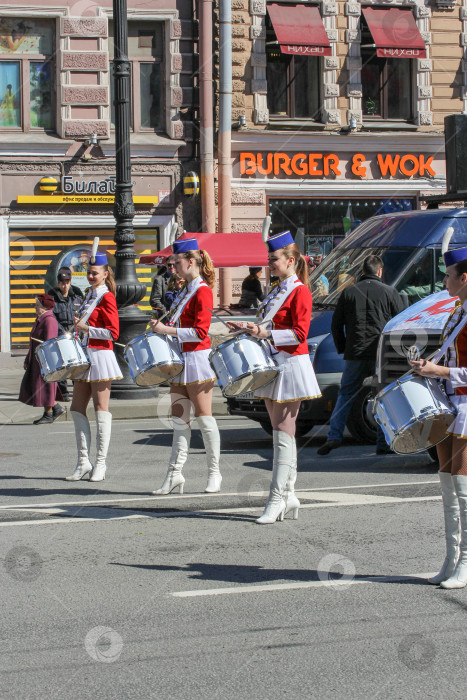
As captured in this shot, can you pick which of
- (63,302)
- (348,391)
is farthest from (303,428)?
(63,302)

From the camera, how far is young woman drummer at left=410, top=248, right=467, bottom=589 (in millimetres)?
5473

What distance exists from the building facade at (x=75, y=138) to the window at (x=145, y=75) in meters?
0.02

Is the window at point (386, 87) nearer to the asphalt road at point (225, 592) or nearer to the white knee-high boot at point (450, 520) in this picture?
the asphalt road at point (225, 592)

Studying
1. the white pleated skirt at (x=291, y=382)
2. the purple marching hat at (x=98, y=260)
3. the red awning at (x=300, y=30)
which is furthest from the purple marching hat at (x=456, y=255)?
the red awning at (x=300, y=30)

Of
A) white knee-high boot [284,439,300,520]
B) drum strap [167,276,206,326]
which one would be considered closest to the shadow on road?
white knee-high boot [284,439,300,520]

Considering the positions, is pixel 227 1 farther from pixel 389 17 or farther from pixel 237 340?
pixel 237 340

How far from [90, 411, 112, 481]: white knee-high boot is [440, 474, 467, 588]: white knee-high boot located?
391cm

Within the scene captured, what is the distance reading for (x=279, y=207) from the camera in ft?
76.6

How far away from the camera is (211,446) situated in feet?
27.2

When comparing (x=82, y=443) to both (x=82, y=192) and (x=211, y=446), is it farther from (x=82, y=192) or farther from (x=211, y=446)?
(x=82, y=192)

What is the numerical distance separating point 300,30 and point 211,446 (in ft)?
54.3

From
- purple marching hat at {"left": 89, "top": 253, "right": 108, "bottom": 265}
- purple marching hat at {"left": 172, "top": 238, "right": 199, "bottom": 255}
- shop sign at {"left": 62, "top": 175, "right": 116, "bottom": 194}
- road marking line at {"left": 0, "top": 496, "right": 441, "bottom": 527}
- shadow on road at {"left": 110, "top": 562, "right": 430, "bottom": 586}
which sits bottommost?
road marking line at {"left": 0, "top": 496, "right": 441, "bottom": 527}

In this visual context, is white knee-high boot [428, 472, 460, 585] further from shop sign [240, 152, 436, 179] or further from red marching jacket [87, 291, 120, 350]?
shop sign [240, 152, 436, 179]

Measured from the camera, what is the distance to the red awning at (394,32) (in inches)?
918
